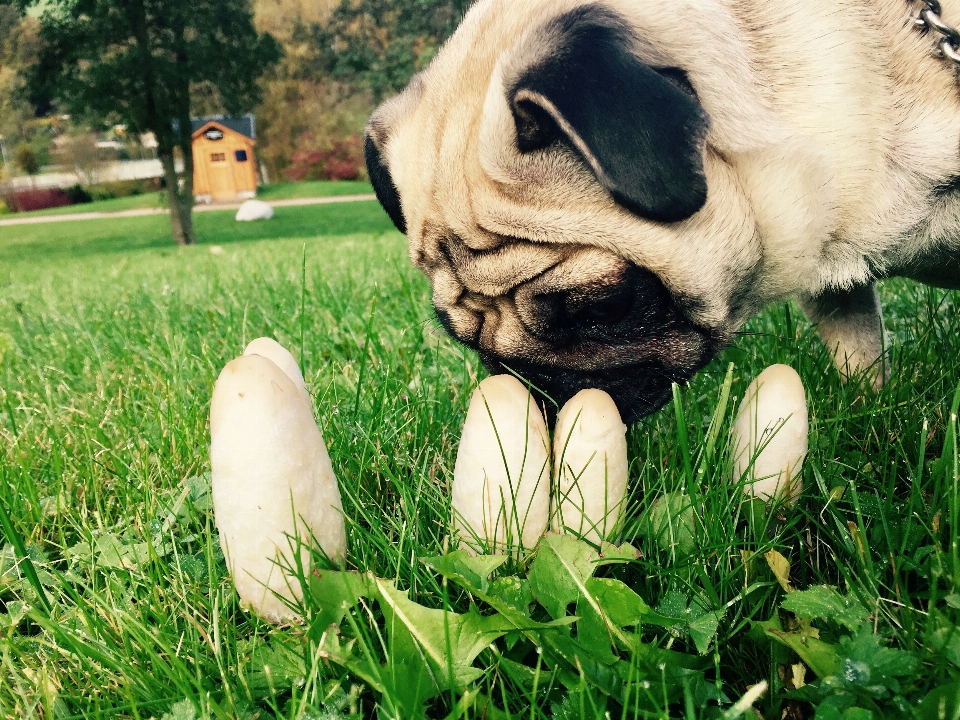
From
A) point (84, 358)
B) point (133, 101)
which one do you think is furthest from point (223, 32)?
point (84, 358)

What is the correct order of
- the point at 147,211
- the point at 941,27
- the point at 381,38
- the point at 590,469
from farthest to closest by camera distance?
the point at 147,211
the point at 381,38
the point at 941,27
the point at 590,469

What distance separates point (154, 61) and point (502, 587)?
2155 centimetres

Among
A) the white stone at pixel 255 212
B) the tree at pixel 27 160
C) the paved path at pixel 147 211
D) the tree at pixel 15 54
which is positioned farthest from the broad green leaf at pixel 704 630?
the tree at pixel 27 160

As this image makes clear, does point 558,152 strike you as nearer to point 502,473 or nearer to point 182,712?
point 502,473

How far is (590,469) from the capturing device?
4.14 feet

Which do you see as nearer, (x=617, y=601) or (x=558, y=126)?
(x=617, y=601)

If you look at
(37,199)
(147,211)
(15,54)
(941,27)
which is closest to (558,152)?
(941,27)

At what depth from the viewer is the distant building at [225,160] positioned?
116 feet

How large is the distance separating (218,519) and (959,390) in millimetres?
1393

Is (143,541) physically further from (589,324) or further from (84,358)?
(84,358)

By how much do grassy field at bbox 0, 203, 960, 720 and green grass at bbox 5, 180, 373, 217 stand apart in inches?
1283

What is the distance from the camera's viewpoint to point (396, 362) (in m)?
2.66

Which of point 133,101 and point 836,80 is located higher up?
point 133,101

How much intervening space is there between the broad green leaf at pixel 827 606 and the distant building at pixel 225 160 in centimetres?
3709
